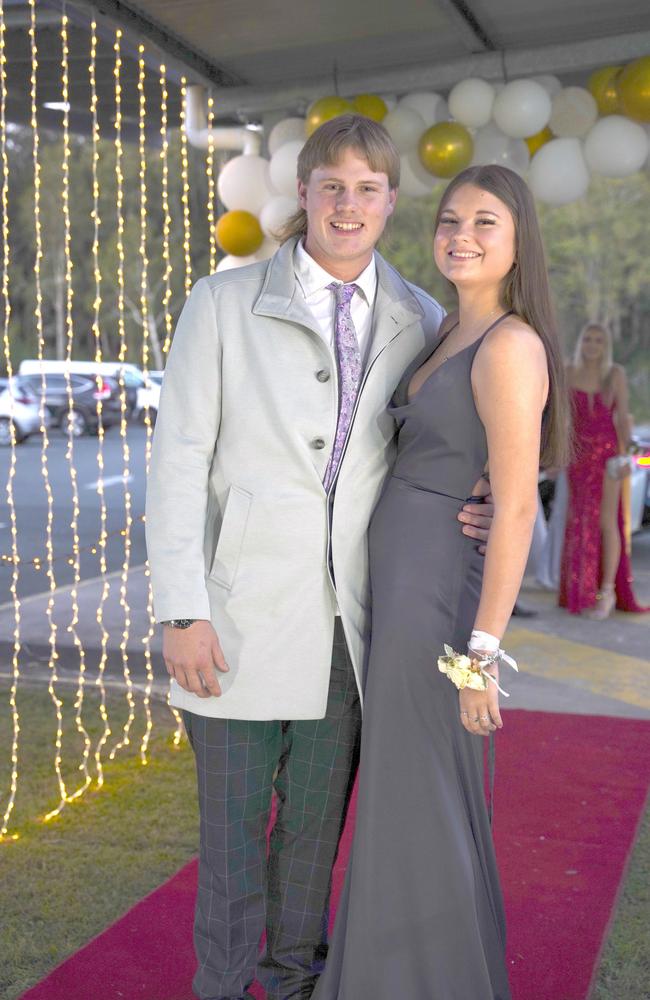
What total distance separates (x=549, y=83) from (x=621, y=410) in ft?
7.75

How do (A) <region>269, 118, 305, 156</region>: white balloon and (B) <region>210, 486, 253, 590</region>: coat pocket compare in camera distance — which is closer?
(B) <region>210, 486, 253, 590</region>: coat pocket

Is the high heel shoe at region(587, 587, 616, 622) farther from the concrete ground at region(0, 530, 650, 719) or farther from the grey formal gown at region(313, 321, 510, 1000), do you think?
the grey formal gown at region(313, 321, 510, 1000)

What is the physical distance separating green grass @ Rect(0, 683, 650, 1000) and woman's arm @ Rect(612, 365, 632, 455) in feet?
12.2

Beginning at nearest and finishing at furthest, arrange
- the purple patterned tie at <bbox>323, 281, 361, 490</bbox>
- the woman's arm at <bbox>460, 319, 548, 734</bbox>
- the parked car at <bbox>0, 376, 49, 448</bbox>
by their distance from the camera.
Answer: the woman's arm at <bbox>460, 319, 548, 734</bbox> < the purple patterned tie at <bbox>323, 281, 361, 490</bbox> < the parked car at <bbox>0, 376, 49, 448</bbox>

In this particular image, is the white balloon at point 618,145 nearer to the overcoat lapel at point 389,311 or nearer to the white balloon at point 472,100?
the white balloon at point 472,100

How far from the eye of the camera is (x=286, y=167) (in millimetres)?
5668

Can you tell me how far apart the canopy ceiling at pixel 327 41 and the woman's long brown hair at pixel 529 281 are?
2502mm

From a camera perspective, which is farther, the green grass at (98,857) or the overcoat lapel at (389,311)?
the green grass at (98,857)

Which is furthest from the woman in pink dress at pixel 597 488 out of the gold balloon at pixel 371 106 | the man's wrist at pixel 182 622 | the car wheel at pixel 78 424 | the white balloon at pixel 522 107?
the car wheel at pixel 78 424

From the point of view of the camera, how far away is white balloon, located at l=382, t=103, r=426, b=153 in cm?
577

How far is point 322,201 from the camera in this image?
2471mm

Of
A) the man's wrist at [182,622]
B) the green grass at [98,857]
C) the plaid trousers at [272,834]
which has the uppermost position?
the man's wrist at [182,622]

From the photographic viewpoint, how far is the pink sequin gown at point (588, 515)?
7.41 meters

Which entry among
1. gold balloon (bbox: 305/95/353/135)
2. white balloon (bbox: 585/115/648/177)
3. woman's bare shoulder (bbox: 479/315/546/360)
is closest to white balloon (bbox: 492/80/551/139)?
white balloon (bbox: 585/115/648/177)
